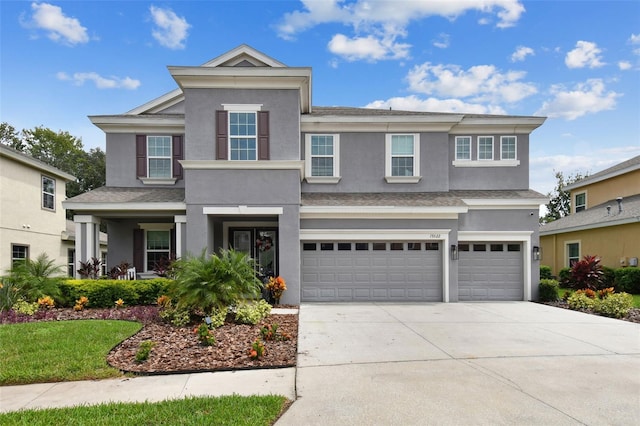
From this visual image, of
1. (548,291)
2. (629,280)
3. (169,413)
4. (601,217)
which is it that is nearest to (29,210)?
(169,413)

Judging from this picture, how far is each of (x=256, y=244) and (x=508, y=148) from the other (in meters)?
10.1

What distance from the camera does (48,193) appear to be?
57.3 ft

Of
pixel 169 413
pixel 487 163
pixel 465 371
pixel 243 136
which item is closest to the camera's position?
pixel 169 413

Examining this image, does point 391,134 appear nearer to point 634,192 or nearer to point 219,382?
point 219,382

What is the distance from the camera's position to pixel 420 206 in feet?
41.0

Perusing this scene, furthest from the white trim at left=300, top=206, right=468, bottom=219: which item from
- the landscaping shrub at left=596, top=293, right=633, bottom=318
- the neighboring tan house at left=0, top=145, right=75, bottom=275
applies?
the neighboring tan house at left=0, top=145, right=75, bottom=275

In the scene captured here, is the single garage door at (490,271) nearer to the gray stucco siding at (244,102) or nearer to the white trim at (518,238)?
the white trim at (518,238)

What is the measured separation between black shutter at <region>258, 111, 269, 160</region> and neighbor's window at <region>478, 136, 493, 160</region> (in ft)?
26.6

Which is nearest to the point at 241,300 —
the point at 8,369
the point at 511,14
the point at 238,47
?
the point at 8,369

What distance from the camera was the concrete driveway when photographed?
4297 millimetres

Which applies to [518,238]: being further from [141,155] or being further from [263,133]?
[141,155]

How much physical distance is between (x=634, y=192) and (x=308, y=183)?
53.9ft

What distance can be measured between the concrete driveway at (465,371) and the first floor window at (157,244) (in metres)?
7.16

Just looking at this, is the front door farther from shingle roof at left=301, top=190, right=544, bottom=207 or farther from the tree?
the tree
